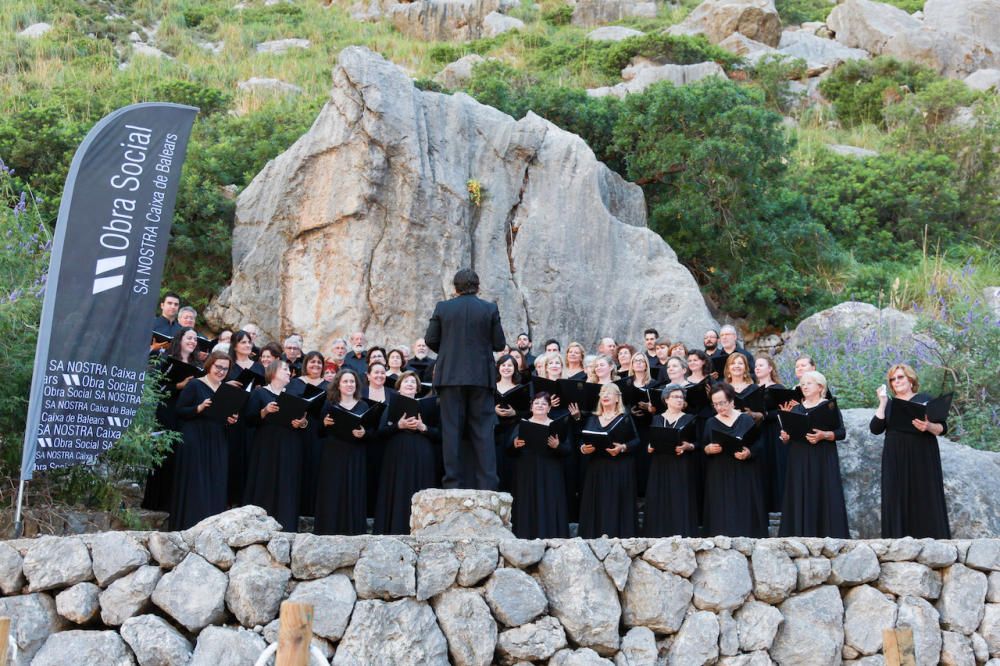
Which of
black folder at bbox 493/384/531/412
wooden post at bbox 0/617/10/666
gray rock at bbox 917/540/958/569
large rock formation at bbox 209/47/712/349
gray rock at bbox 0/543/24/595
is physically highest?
large rock formation at bbox 209/47/712/349

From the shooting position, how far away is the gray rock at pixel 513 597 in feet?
17.9

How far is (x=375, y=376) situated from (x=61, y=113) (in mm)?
9917

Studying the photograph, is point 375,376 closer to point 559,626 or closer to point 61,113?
point 559,626

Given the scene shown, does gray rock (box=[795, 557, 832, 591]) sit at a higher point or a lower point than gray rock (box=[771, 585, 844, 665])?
higher

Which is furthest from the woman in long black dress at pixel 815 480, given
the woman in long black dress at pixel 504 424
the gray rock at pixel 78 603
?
the gray rock at pixel 78 603

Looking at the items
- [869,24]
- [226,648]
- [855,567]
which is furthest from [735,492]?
[869,24]

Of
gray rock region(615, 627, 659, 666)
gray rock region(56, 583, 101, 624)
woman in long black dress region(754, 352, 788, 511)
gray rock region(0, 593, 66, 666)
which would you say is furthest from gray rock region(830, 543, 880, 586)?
gray rock region(0, 593, 66, 666)

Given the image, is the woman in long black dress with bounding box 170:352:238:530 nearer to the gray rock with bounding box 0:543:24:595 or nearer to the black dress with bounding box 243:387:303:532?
the black dress with bounding box 243:387:303:532

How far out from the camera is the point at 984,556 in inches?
250

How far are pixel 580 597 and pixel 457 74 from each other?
19329mm

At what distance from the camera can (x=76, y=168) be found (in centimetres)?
667

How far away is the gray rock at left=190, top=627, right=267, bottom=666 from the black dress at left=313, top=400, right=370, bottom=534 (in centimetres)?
276

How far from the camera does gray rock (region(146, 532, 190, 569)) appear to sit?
5.23 m

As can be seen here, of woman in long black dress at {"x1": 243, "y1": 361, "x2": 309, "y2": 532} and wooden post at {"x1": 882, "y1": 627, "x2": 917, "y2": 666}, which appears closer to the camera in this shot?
wooden post at {"x1": 882, "y1": 627, "x2": 917, "y2": 666}
